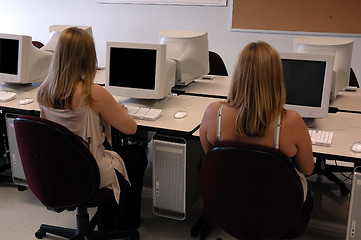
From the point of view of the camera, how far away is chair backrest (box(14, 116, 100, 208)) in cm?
187

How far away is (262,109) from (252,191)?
310 mm

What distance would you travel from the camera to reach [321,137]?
2197mm

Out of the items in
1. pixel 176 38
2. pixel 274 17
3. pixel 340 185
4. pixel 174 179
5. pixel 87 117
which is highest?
pixel 274 17

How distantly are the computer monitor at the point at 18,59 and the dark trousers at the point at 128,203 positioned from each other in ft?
3.79

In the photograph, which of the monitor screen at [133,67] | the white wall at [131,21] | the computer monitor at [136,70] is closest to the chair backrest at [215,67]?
the white wall at [131,21]

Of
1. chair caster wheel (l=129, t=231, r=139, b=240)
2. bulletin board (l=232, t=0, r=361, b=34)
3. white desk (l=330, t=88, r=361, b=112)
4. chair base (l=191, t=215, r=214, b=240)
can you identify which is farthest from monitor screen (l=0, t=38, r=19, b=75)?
bulletin board (l=232, t=0, r=361, b=34)

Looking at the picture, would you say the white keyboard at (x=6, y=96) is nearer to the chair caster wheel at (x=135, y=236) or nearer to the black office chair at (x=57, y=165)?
the black office chair at (x=57, y=165)

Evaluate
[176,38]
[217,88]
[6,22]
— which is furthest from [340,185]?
[6,22]

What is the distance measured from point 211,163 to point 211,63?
8.03ft

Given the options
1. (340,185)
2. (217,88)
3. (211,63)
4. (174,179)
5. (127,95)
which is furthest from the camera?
(211,63)

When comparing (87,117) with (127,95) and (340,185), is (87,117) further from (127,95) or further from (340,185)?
(340,185)

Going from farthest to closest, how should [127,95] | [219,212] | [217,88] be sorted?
1. [217,88]
2. [127,95]
3. [219,212]

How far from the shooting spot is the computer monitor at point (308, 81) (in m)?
2.34

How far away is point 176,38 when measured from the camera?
3.22m
